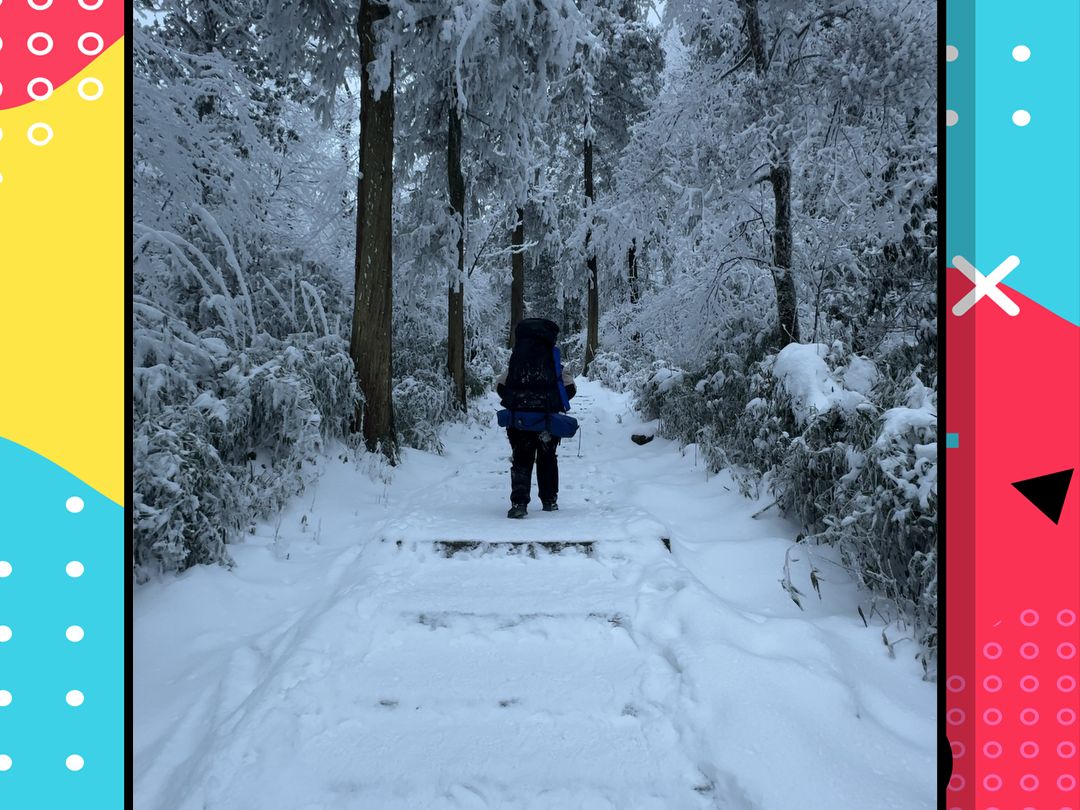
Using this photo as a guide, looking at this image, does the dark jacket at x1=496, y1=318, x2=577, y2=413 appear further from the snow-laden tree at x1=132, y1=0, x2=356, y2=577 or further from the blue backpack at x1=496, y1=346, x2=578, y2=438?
the snow-laden tree at x1=132, y1=0, x2=356, y2=577

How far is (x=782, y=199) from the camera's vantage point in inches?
344

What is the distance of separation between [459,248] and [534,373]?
7252 mm

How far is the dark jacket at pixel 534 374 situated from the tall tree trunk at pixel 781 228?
373 cm

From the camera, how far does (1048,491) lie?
1348 mm

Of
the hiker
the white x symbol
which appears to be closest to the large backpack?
the hiker

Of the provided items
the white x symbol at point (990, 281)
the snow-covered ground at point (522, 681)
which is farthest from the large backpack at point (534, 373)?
the white x symbol at point (990, 281)

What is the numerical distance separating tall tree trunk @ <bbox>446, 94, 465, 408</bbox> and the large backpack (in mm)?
6204

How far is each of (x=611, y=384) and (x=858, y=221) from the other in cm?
1665

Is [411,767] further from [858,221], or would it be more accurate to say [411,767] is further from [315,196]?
[315,196]

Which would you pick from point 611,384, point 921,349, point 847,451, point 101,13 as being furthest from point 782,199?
point 611,384

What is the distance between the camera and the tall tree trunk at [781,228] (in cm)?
855

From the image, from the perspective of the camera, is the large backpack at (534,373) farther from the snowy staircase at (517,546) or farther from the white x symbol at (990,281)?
the white x symbol at (990,281)

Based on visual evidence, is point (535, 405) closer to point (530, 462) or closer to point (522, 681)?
point (530, 462)

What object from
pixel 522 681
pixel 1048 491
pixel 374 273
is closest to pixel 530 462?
pixel 522 681
